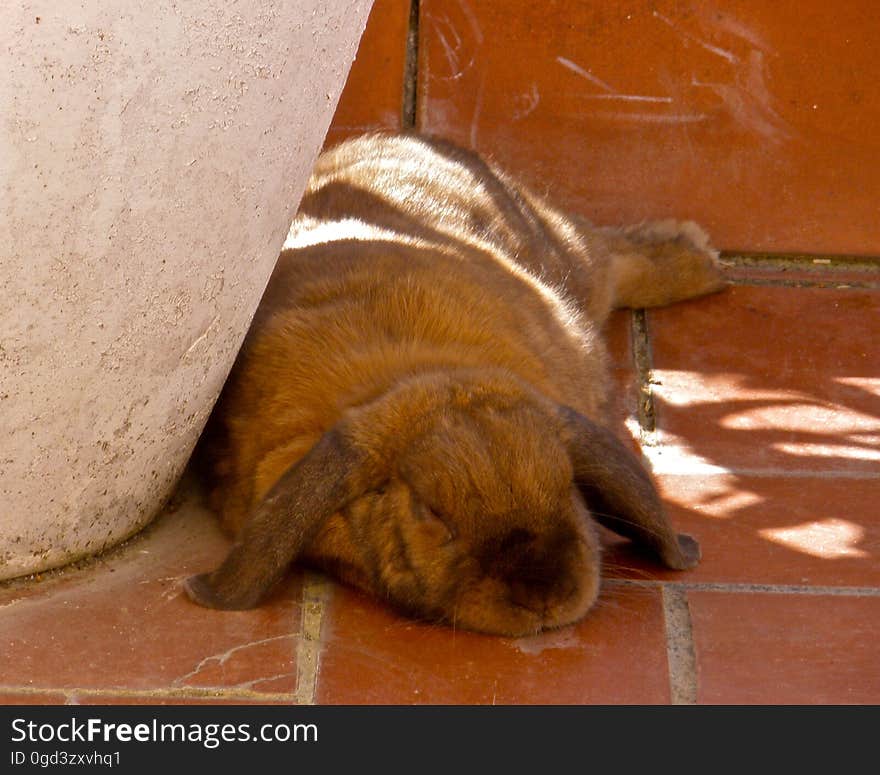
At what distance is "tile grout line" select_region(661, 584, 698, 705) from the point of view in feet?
9.43

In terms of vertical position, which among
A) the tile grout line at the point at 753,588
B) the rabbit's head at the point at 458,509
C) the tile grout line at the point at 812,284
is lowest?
the tile grout line at the point at 812,284

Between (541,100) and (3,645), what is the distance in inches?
108

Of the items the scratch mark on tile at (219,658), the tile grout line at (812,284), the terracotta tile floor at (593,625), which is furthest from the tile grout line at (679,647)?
the tile grout line at (812,284)

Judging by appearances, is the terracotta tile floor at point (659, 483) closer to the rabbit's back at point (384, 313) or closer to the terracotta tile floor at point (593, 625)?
the terracotta tile floor at point (593, 625)

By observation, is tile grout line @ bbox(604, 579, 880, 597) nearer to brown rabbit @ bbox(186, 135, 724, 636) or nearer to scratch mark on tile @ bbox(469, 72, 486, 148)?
brown rabbit @ bbox(186, 135, 724, 636)

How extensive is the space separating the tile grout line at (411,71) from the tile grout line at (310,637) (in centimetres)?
215

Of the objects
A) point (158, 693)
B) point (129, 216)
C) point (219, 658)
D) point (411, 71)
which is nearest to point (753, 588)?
point (219, 658)

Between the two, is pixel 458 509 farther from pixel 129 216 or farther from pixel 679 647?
pixel 129 216

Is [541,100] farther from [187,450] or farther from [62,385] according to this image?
[62,385]

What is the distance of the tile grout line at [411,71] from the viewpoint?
5.00 m

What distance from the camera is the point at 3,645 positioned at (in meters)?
2.99

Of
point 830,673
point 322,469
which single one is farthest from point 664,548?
point 322,469

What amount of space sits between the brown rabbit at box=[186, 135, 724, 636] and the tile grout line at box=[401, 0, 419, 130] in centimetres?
55

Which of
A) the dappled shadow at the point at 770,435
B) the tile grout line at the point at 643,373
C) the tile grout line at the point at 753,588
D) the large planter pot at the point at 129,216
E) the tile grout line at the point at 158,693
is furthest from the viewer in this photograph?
the tile grout line at the point at 643,373
